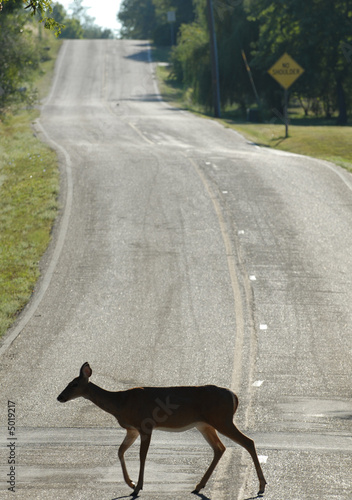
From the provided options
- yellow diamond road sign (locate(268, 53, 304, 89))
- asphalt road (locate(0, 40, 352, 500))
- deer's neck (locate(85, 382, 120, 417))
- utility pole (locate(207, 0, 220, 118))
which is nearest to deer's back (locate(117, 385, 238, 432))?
deer's neck (locate(85, 382, 120, 417))

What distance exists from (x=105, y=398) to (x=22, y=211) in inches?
668

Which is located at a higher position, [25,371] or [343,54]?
[343,54]

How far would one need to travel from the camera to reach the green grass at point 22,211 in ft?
58.3

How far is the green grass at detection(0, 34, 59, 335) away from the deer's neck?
25.7 ft

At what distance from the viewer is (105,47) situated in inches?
3474

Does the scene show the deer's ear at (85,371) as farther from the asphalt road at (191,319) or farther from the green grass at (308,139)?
the green grass at (308,139)

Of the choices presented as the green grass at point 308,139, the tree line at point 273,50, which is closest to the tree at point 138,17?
the tree line at point 273,50

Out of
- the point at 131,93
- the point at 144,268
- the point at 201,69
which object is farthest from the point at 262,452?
the point at 131,93

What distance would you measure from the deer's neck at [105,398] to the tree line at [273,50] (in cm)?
4095

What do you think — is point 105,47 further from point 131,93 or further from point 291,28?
point 291,28

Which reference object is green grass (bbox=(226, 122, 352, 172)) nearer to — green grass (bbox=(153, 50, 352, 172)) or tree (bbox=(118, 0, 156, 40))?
green grass (bbox=(153, 50, 352, 172))

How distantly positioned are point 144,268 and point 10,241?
476 cm

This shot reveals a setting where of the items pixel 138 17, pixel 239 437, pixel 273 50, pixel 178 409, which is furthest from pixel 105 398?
pixel 138 17

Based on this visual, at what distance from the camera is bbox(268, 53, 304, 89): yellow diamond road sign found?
37.1 metres
